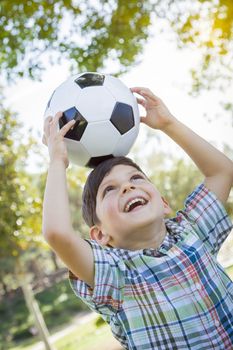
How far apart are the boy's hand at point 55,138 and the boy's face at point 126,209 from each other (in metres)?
0.26

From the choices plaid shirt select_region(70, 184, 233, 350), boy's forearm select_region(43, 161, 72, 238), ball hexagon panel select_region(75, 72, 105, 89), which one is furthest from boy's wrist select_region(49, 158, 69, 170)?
ball hexagon panel select_region(75, 72, 105, 89)

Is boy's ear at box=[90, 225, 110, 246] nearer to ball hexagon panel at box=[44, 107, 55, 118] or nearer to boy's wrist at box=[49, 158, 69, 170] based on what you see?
boy's wrist at box=[49, 158, 69, 170]

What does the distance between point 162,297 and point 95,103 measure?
115cm

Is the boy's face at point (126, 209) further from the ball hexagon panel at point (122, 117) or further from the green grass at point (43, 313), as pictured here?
the green grass at point (43, 313)

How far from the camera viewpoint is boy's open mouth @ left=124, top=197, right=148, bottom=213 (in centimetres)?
234

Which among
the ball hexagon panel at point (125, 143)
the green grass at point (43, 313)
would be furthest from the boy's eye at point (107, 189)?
the green grass at point (43, 313)

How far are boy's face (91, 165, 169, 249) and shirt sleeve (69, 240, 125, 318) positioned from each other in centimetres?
14

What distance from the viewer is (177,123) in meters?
2.85

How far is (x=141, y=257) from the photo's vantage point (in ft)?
7.32

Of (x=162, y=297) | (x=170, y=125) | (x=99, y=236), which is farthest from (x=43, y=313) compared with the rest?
(x=162, y=297)

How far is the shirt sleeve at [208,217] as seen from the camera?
253 cm

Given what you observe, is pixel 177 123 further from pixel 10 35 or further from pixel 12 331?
pixel 12 331

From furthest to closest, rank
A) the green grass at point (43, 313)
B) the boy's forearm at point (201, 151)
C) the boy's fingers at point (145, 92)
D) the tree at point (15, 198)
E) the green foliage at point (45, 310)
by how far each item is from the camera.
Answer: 1. the green foliage at point (45, 310)
2. the green grass at point (43, 313)
3. the tree at point (15, 198)
4. the boy's fingers at point (145, 92)
5. the boy's forearm at point (201, 151)

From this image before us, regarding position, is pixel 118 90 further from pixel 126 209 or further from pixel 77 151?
pixel 126 209
